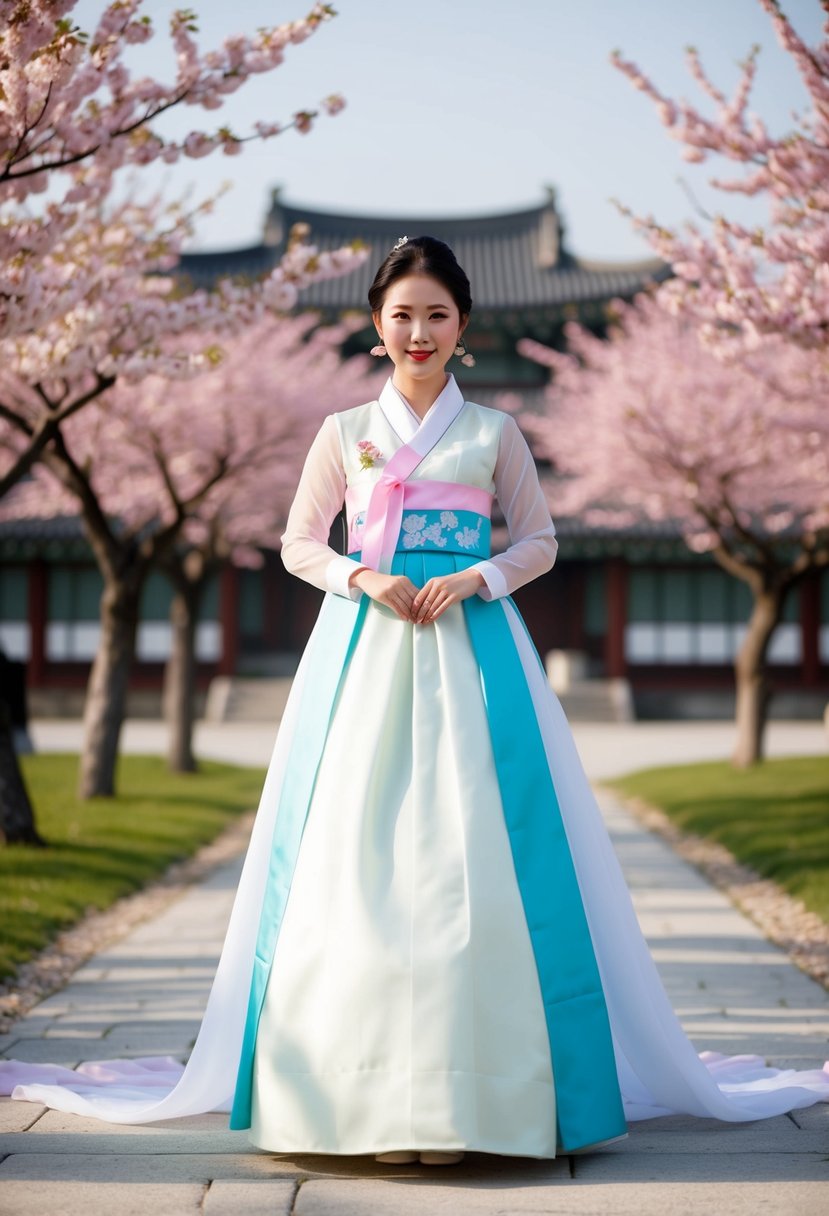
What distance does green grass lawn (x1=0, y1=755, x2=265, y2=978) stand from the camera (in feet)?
23.1

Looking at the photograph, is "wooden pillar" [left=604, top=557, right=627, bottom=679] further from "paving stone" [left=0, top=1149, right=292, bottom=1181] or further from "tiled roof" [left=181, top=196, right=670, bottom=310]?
"paving stone" [left=0, top=1149, right=292, bottom=1181]

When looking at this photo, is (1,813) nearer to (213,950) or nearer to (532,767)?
(213,950)

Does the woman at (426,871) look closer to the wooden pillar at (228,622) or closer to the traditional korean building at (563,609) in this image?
the traditional korean building at (563,609)

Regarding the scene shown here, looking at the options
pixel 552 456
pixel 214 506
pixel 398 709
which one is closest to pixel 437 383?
pixel 398 709

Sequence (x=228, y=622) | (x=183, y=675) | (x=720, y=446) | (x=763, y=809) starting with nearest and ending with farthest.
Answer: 1. (x=763, y=809)
2. (x=720, y=446)
3. (x=183, y=675)
4. (x=228, y=622)

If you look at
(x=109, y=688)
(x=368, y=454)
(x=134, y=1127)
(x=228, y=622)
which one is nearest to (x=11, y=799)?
(x=109, y=688)

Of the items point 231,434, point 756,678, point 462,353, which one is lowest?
→ point 756,678

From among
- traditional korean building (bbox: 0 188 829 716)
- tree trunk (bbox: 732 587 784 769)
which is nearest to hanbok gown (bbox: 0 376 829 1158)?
tree trunk (bbox: 732 587 784 769)

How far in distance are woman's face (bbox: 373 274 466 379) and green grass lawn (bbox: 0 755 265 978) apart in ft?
11.6

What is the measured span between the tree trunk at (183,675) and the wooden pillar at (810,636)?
673 inches

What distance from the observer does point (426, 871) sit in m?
3.12

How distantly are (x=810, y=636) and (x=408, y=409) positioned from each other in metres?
26.8

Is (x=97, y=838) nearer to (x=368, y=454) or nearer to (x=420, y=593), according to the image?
(x=368, y=454)

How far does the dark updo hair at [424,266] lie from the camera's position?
11.6 feet
